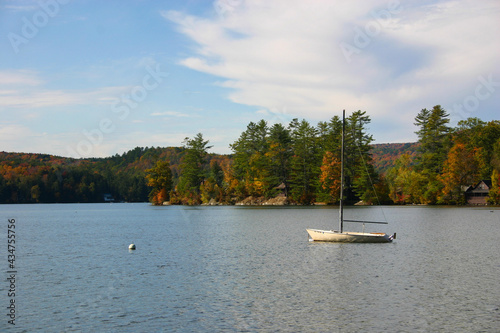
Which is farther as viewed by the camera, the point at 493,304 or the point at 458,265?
the point at 458,265

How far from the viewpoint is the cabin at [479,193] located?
112 m

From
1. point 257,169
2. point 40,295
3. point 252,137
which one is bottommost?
point 40,295

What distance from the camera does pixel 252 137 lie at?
496 feet

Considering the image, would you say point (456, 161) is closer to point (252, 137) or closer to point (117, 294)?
point (252, 137)

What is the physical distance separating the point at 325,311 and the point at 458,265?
49.2 feet

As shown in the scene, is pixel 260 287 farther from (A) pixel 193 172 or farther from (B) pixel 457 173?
(A) pixel 193 172

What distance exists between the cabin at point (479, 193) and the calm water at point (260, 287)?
76.3 metres

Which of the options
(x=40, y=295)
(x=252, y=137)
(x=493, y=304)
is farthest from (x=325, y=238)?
(x=252, y=137)

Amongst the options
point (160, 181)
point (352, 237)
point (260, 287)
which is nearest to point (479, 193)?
point (352, 237)

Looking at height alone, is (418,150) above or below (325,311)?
above

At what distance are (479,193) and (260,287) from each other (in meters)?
106

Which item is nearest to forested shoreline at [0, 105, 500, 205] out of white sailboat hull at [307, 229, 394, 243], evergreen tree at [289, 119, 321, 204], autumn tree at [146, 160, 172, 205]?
evergreen tree at [289, 119, 321, 204]

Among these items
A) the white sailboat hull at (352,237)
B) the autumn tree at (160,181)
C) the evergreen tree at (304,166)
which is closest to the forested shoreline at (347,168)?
Result: the evergreen tree at (304,166)

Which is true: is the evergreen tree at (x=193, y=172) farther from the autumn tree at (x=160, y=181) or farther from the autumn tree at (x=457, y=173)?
the autumn tree at (x=457, y=173)
